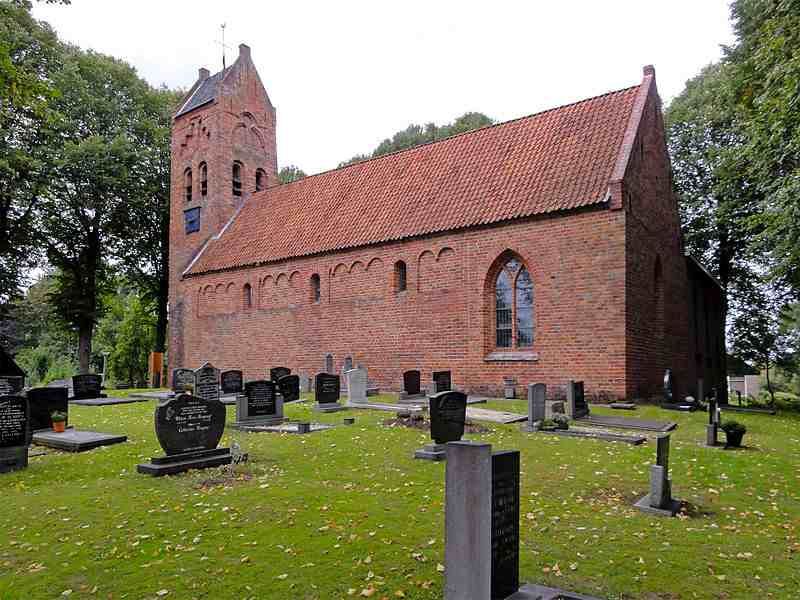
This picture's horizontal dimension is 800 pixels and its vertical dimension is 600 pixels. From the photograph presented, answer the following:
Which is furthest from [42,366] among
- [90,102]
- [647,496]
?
[647,496]

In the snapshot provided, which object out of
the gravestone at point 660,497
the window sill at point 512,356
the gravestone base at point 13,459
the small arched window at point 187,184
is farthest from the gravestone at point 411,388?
the small arched window at point 187,184

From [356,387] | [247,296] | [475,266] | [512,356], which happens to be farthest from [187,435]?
[247,296]

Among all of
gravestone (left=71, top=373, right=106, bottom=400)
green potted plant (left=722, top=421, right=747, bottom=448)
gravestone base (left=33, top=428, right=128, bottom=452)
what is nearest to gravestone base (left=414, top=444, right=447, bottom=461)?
green potted plant (left=722, top=421, right=747, bottom=448)

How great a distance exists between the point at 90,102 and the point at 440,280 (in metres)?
21.0

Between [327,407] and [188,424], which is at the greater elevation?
[188,424]

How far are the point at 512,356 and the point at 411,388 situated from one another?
124 inches

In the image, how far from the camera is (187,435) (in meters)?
8.85

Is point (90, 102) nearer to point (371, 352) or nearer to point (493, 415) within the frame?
point (371, 352)

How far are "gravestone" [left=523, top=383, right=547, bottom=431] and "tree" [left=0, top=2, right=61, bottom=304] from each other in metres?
20.9

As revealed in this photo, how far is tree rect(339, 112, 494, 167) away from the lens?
128 ft

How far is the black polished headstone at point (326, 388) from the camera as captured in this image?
1577 cm

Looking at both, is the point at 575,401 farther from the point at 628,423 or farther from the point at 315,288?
the point at 315,288

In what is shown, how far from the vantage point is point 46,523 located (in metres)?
6.27

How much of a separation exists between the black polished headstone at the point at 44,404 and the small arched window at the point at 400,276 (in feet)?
36.4
